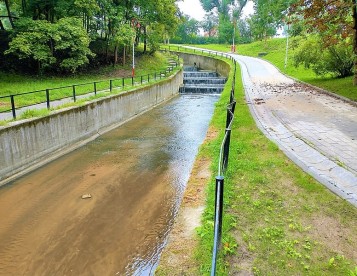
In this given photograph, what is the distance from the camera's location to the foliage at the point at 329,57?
2003 cm

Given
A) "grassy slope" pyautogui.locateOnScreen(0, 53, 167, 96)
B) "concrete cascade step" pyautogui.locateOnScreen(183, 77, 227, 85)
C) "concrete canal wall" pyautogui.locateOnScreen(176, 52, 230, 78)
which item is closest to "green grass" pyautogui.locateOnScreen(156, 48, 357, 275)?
"grassy slope" pyautogui.locateOnScreen(0, 53, 167, 96)

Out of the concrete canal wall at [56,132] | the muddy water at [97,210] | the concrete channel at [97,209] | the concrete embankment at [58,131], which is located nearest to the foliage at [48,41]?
the concrete embankment at [58,131]

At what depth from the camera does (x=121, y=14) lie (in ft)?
86.4

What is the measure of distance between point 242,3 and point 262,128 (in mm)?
79480

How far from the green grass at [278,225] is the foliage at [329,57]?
51.8 feet

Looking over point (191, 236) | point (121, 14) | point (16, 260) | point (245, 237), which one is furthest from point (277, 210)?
point (121, 14)

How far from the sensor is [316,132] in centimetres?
980

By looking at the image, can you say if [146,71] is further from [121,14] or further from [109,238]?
[109,238]

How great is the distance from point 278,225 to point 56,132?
9.08 metres

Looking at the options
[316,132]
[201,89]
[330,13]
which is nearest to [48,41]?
[201,89]

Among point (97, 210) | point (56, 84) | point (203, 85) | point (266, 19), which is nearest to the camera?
point (97, 210)

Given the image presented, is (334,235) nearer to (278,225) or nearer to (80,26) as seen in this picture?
(278,225)

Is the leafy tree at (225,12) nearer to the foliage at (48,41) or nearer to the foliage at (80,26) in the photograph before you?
the foliage at (80,26)

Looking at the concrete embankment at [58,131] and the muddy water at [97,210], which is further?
the concrete embankment at [58,131]
